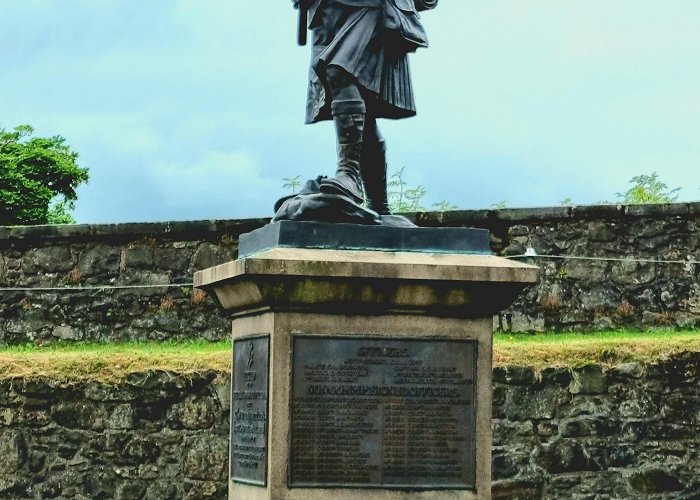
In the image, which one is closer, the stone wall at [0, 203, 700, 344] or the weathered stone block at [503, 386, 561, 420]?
the weathered stone block at [503, 386, 561, 420]

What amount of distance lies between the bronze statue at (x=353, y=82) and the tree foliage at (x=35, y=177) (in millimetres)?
17915

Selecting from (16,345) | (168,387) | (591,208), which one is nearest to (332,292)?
(168,387)

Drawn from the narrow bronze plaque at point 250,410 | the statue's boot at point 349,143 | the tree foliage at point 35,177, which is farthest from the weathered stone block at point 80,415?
the tree foliage at point 35,177

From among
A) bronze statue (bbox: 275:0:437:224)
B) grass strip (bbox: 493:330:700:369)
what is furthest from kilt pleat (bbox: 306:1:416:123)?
grass strip (bbox: 493:330:700:369)

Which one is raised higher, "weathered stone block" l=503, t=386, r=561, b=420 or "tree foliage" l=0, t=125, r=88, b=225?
"tree foliage" l=0, t=125, r=88, b=225

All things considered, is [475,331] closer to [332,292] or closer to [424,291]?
[424,291]

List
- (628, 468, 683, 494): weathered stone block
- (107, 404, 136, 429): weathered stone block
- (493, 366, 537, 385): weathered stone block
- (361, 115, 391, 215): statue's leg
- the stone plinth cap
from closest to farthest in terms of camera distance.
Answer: the stone plinth cap
(361, 115, 391, 215): statue's leg
(628, 468, 683, 494): weathered stone block
(493, 366, 537, 385): weathered stone block
(107, 404, 136, 429): weathered stone block

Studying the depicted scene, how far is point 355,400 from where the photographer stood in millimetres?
6379

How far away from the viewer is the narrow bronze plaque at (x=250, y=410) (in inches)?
251

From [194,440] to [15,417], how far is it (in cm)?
140

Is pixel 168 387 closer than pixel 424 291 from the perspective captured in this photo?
No

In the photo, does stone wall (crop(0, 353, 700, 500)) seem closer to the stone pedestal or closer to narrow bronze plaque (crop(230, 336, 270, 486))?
narrow bronze plaque (crop(230, 336, 270, 486))

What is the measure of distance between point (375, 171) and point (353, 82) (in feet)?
1.93

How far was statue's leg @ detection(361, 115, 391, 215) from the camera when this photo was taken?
711cm
